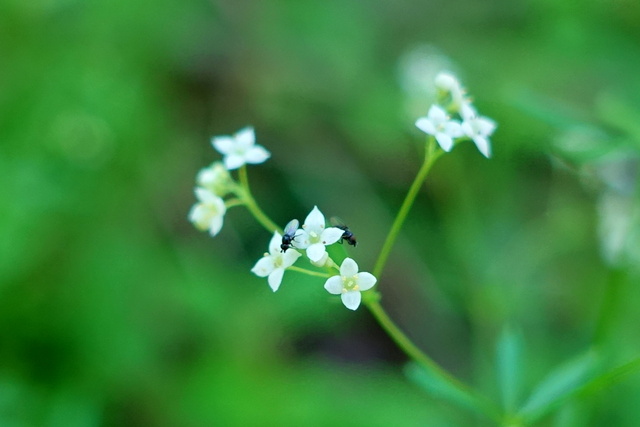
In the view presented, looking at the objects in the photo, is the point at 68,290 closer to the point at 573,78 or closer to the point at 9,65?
the point at 9,65

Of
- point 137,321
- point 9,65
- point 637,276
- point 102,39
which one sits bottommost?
point 137,321

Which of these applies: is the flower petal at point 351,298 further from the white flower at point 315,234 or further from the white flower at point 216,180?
the white flower at point 216,180

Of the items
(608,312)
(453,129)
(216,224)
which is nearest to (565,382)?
(608,312)

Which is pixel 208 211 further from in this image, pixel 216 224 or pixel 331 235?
pixel 331 235

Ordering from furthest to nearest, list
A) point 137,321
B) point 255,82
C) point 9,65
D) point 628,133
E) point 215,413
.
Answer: point 255,82 < point 9,65 < point 137,321 < point 215,413 < point 628,133

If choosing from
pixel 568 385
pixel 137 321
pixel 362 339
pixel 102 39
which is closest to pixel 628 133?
pixel 568 385

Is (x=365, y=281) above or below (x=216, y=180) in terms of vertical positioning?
below
